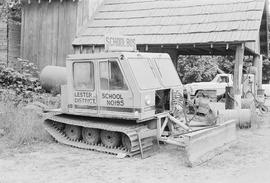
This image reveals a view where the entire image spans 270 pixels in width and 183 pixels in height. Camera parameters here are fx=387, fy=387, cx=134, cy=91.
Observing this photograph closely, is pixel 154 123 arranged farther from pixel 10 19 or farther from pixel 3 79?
pixel 10 19

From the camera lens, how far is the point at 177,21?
14766mm

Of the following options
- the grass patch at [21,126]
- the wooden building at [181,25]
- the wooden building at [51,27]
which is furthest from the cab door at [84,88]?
the wooden building at [51,27]

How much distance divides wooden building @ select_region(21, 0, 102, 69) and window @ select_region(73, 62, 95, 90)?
720 centimetres

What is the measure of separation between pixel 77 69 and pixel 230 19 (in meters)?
7.03

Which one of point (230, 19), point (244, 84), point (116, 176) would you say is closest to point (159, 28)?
point (230, 19)

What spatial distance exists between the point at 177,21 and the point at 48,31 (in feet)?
17.7

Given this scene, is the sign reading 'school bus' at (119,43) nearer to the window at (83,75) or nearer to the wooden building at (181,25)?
the window at (83,75)

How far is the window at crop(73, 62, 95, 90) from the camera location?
8625 mm

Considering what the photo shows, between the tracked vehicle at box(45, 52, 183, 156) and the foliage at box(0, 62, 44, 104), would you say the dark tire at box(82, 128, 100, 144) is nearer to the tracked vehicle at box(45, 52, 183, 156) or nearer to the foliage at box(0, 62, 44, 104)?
the tracked vehicle at box(45, 52, 183, 156)

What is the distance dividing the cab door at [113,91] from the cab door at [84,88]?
0.21 metres

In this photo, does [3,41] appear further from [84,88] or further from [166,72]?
[166,72]

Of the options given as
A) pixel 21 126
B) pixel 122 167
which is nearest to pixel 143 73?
pixel 122 167

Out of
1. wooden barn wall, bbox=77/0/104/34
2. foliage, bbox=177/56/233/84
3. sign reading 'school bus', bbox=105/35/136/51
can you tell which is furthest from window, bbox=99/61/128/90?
foliage, bbox=177/56/233/84

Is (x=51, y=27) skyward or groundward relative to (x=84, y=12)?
groundward
